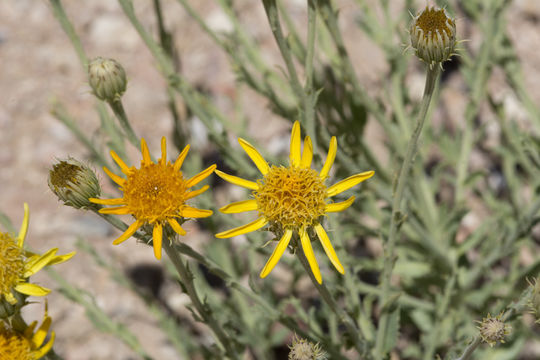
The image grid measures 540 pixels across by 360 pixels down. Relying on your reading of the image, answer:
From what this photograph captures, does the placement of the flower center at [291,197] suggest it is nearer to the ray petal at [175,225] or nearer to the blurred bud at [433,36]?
the ray petal at [175,225]

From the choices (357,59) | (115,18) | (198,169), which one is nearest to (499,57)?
(357,59)

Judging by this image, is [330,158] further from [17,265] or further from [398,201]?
[17,265]

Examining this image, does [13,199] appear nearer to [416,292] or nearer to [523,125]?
[416,292]

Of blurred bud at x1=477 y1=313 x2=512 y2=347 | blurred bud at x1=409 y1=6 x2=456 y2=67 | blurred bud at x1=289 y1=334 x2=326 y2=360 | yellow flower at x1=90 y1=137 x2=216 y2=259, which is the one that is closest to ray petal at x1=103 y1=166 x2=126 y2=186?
yellow flower at x1=90 y1=137 x2=216 y2=259

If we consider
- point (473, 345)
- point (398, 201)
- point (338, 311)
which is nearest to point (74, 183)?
point (338, 311)

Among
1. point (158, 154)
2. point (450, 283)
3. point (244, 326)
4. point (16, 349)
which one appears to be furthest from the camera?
point (158, 154)

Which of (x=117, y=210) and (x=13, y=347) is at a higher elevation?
(x=117, y=210)
